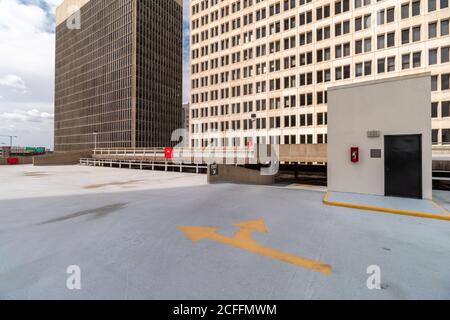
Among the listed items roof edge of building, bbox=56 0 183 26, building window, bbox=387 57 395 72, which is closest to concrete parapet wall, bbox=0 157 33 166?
building window, bbox=387 57 395 72

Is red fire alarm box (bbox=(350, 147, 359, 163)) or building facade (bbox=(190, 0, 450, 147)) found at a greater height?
building facade (bbox=(190, 0, 450, 147))

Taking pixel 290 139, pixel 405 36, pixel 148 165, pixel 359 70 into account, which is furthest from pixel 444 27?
pixel 148 165

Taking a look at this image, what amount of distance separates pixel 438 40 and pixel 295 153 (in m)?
33.3

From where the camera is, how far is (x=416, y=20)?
32812 mm

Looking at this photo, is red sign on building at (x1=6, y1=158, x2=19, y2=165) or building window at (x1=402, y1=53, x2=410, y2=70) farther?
red sign on building at (x1=6, y1=158, x2=19, y2=165)

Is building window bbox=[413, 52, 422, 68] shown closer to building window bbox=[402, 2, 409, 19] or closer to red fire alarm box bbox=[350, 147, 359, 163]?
building window bbox=[402, 2, 409, 19]

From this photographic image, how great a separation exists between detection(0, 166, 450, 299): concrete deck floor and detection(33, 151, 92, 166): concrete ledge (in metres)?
30.9

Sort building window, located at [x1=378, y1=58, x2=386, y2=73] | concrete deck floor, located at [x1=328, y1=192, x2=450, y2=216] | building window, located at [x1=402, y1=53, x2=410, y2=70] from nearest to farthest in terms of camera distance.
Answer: concrete deck floor, located at [x1=328, y1=192, x2=450, y2=216] < building window, located at [x1=402, y1=53, x2=410, y2=70] < building window, located at [x1=378, y1=58, x2=386, y2=73]

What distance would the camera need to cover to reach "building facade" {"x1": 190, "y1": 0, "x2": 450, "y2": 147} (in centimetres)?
3228

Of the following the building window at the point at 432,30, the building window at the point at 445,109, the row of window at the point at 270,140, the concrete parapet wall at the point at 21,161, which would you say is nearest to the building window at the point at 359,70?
the building window at the point at 432,30

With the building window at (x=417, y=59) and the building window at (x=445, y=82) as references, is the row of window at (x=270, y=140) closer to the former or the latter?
the building window at (x=417, y=59)

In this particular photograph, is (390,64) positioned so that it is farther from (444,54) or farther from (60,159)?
(60,159)

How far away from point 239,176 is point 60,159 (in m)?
32.0
